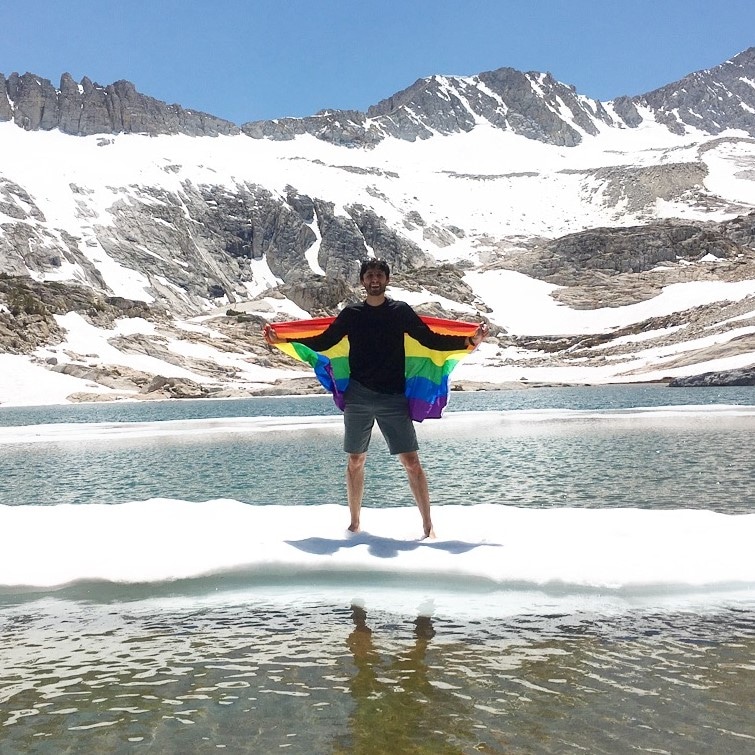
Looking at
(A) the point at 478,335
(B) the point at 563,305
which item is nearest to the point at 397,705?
(A) the point at 478,335

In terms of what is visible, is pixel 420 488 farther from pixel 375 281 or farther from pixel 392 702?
pixel 392 702

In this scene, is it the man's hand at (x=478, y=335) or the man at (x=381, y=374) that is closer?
the man at (x=381, y=374)

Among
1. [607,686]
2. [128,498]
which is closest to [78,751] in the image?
[607,686]

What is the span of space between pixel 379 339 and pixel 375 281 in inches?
23.0

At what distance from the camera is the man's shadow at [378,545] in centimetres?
685

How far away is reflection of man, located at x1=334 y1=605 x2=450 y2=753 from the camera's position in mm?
3629

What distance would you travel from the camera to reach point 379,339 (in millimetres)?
7340

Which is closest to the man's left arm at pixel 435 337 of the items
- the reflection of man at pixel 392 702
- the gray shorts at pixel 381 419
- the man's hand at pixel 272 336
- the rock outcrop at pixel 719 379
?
the gray shorts at pixel 381 419

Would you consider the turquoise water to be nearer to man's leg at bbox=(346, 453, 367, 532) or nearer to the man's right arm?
man's leg at bbox=(346, 453, 367, 532)

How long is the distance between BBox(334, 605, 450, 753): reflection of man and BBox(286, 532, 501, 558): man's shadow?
1.70m

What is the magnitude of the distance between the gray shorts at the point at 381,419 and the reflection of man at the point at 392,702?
8.14ft

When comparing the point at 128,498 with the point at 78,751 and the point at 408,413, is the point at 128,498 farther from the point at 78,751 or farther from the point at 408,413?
the point at 78,751

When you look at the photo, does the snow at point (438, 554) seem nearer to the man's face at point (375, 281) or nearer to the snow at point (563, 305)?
the man's face at point (375, 281)

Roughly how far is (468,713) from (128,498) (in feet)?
38.4
